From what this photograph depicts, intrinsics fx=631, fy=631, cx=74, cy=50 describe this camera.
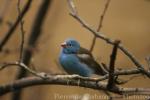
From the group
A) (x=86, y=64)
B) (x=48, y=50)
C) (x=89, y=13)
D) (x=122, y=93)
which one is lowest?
(x=122, y=93)

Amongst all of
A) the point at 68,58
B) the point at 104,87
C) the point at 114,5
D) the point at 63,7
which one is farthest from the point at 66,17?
the point at 104,87

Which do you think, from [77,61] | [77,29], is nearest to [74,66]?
[77,61]

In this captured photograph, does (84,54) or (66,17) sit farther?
(66,17)

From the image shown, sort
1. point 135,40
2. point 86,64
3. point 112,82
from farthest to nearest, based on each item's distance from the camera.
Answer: point 135,40 < point 86,64 < point 112,82

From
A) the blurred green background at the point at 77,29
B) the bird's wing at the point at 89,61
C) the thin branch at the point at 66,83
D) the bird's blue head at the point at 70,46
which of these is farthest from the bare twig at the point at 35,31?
the blurred green background at the point at 77,29

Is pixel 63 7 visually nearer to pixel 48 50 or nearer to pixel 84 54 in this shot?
pixel 48 50

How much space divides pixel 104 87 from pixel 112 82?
258 millimetres

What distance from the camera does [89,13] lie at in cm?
537

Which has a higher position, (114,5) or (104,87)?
(114,5)

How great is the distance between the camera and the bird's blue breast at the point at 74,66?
331 centimetres

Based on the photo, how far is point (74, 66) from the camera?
336 cm

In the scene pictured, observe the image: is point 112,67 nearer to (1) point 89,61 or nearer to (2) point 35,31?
(1) point 89,61

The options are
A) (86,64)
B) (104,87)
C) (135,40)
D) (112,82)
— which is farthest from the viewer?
(135,40)

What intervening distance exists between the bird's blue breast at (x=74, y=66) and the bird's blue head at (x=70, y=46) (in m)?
0.05
